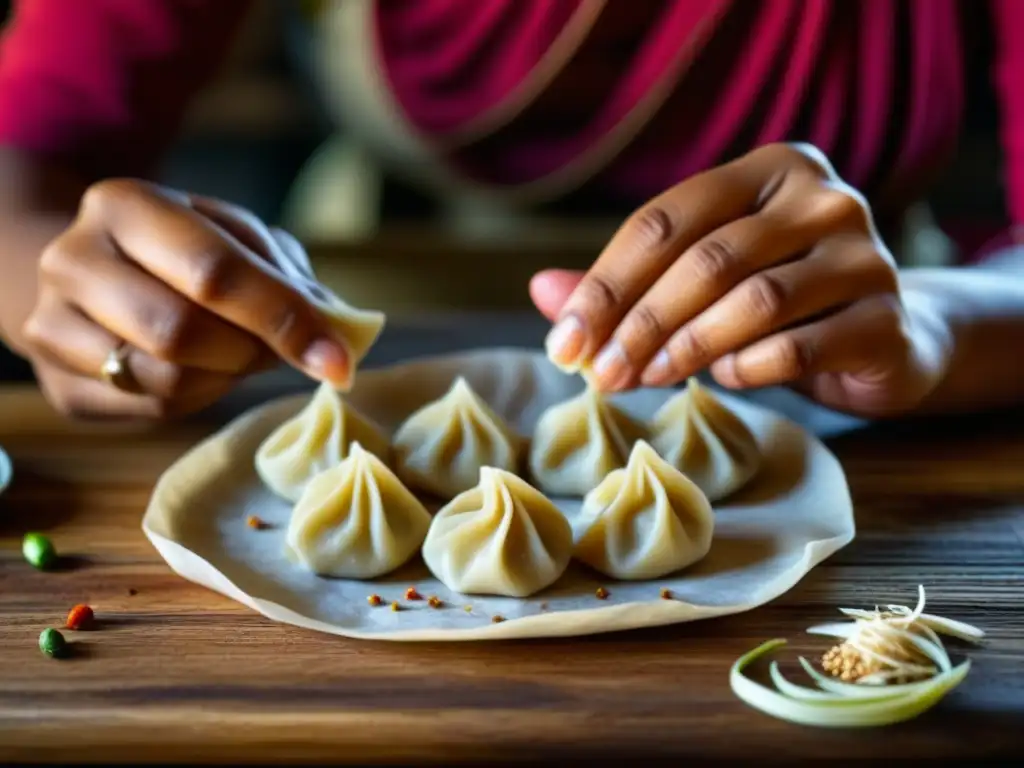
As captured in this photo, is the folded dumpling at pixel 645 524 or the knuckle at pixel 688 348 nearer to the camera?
the folded dumpling at pixel 645 524

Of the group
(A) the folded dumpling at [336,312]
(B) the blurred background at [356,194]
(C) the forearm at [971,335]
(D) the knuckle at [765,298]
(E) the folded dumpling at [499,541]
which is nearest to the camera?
(E) the folded dumpling at [499,541]

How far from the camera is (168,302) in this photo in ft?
4.77

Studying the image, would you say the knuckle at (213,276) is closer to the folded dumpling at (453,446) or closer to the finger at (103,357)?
the finger at (103,357)

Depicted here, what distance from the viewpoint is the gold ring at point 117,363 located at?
1.56 metres

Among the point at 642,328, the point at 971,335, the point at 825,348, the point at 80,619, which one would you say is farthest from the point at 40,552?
the point at 971,335

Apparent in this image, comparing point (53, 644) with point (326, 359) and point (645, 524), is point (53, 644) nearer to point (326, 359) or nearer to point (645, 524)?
point (326, 359)

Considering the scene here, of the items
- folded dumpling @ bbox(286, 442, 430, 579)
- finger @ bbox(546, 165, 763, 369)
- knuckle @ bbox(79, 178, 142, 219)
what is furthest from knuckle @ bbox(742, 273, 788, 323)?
knuckle @ bbox(79, 178, 142, 219)

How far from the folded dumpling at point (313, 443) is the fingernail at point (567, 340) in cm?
37

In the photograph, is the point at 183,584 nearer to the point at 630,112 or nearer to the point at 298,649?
the point at 298,649

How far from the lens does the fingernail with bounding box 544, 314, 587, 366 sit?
54.9 inches

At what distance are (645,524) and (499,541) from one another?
0.19 metres

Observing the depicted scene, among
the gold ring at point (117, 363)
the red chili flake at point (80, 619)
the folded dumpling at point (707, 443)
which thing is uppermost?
the gold ring at point (117, 363)

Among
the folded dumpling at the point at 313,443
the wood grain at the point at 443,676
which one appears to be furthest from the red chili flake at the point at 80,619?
the folded dumpling at the point at 313,443

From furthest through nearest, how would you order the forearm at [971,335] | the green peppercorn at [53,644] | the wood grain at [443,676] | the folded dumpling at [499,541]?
1. the forearm at [971,335]
2. the folded dumpling at [499,541]
3. the green peppercorn at [53,644]
4. the wood grain at [443,676]
